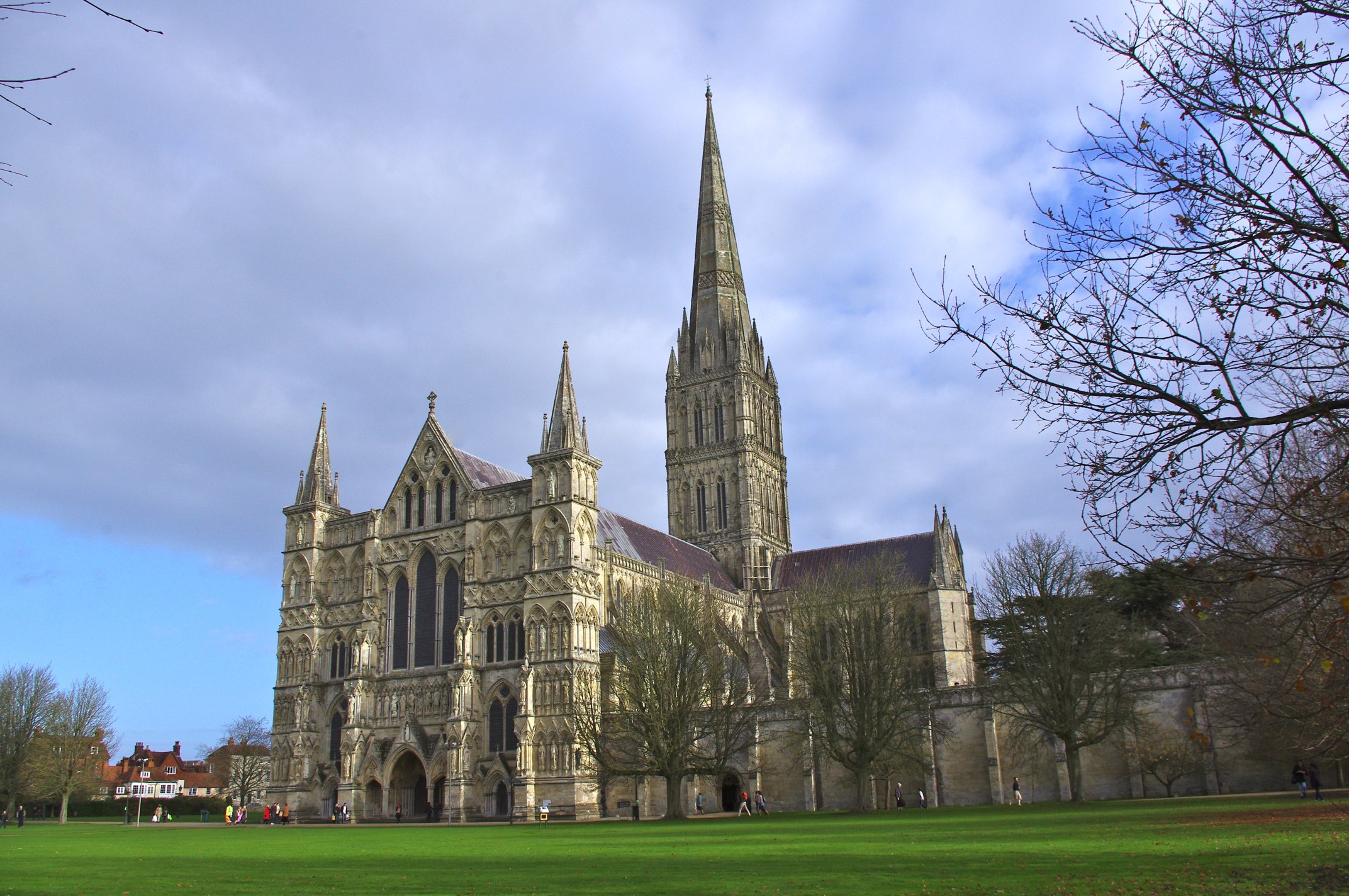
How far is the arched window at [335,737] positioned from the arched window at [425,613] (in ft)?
18.0

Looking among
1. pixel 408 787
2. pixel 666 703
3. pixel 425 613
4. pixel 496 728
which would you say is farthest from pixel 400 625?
pixel 666 703

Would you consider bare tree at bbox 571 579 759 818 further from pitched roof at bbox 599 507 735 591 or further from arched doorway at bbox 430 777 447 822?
pitched roof at bbox 599 507 735 591

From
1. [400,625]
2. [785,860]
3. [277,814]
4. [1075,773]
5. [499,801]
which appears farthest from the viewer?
[400,625]

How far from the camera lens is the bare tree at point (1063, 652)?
3900cm

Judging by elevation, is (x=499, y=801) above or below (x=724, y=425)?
below

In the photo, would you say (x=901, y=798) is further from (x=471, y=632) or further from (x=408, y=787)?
(x=408, y=787)

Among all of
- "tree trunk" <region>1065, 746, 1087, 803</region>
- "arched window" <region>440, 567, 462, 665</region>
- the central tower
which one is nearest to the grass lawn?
"tree trunk" <region>1065, 746, 1087, 803</region>

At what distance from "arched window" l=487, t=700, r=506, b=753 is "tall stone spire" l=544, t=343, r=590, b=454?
12282mm

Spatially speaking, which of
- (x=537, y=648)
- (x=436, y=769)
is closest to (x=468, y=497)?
(x=537, y=648)

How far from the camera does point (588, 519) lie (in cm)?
4956

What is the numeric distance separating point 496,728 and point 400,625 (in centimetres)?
838

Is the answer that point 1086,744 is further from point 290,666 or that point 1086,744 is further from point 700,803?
point 290,666

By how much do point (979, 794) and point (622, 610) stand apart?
18276 millimetres

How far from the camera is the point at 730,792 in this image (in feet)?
170
